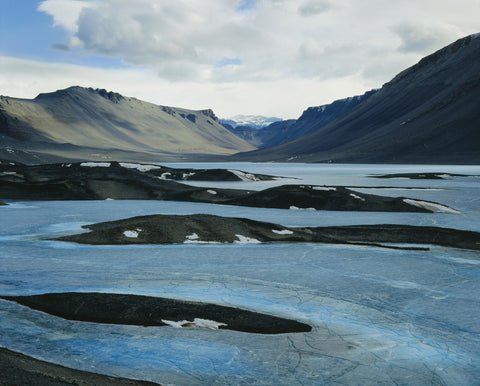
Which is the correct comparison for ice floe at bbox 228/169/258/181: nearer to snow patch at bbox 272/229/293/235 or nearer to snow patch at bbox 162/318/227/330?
snow patch at bbox 272/229/293/235

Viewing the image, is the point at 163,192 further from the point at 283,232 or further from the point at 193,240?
the point at 193,240

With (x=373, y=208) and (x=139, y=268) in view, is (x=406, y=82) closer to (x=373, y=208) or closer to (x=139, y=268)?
(x=373, y=208)

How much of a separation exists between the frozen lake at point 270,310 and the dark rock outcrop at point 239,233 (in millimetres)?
933

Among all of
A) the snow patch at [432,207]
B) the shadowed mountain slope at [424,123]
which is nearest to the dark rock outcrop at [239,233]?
the snow patch at [432,207]

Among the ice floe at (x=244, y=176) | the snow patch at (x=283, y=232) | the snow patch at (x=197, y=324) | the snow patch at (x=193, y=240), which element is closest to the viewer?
the snow patch at (x=197, y=324)

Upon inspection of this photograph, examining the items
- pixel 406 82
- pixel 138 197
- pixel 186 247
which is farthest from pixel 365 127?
pixel 186 247

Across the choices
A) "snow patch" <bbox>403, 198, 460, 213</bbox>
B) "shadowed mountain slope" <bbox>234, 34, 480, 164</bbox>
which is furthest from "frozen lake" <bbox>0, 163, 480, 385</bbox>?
"shadowed mountain slope" <bbox>234, 34, 480, 164</bbox>

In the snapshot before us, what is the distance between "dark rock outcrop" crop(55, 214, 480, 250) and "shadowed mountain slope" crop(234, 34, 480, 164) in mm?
115114

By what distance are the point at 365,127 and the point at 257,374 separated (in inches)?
7383

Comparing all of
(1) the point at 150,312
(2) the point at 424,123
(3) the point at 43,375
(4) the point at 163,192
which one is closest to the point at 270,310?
(1) the point at 150,312

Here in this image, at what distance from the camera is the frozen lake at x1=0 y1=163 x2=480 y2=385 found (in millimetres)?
6945

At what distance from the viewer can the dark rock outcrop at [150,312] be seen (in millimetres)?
8680

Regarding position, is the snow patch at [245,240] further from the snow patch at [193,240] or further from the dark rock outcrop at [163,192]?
the dark rock outcrop at [163,192]

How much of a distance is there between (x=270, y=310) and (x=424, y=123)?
158 m
